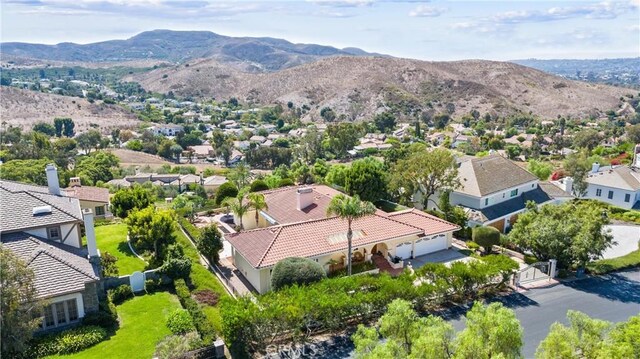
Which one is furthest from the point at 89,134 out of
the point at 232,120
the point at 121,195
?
the point at 121,195

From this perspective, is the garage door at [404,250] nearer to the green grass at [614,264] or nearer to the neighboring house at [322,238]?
the neighboring house at [322,238]

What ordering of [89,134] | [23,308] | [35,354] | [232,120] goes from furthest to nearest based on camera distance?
[232,120]
[89,134]
[35,354]
[23,308]

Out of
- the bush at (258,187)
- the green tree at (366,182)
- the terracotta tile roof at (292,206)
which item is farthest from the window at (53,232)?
the green tree at (366,182)

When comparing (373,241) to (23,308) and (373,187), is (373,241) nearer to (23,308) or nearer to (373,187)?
(373,187)

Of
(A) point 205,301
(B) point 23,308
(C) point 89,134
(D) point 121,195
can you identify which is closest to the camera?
(B) point 23,308

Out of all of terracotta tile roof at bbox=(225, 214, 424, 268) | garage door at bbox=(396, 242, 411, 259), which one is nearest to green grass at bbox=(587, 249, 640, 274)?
terracotta tile roof at bbox=(225, 214, 424, 268)

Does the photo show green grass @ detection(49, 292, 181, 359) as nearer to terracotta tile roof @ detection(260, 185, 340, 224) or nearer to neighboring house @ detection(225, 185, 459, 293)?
neighboring house @ detection(225, 185, 459, 293)
